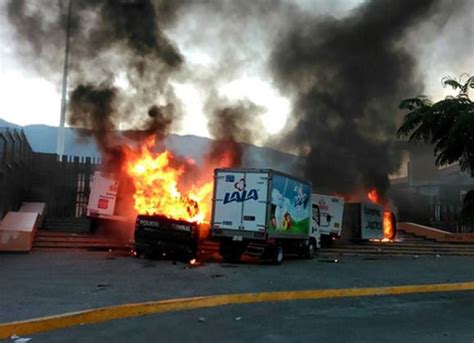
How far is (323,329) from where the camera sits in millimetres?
6125

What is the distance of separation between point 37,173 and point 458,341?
710 inches

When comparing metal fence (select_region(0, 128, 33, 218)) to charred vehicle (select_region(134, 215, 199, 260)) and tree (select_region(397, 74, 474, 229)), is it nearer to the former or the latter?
charred vehicle (select_region(134, 215, 199, 260))

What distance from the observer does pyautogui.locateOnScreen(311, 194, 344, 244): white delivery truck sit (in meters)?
19.7

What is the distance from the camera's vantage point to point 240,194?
47.5 ft

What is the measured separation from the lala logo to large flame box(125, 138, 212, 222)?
5.17 feet

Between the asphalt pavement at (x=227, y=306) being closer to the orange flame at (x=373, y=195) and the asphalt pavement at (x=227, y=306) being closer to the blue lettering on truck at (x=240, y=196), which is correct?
the blue lettering on truck at (x=240, y=196)

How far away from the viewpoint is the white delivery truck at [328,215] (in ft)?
64.7

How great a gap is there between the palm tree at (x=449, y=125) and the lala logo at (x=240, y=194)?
17.9 feet

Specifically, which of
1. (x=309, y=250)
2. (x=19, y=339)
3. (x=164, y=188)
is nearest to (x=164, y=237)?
(x=164, y=188)

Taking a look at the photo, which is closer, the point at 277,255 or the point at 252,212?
the point at 252,212

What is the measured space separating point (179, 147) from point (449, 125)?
13.3 meters

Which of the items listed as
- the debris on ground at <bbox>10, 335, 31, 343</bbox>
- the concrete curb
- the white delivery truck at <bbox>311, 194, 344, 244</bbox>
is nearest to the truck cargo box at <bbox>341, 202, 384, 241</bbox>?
the white delivery truck at <bbox>311, 194, 344, 244</bbox>

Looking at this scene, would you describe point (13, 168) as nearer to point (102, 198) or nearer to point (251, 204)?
point (102, 198)

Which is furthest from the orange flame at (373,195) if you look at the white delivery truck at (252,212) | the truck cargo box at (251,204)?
the truck cargo box at (251,204)
